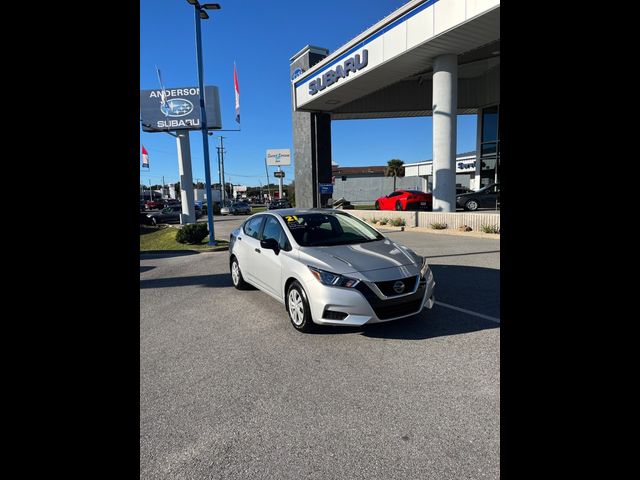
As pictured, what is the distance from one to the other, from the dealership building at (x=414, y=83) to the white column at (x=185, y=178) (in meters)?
9.14

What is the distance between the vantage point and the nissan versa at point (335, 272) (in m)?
4.16

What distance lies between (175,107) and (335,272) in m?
31.9

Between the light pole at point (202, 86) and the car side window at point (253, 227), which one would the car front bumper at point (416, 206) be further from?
the car side window at point (253, 227)

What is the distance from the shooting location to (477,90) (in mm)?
24672

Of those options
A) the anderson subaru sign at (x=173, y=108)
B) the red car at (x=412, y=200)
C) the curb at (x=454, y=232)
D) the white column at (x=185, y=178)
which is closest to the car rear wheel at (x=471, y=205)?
the red car at (x=412, y=200)

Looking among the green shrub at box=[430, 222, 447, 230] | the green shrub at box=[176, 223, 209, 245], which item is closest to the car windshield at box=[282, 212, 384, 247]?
the green shrub at box=[176, 223, 209, 245]

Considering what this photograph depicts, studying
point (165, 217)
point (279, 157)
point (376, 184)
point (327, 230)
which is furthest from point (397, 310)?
point (279, 157)

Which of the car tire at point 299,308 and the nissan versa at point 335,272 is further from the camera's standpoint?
the car tire at point 299,308

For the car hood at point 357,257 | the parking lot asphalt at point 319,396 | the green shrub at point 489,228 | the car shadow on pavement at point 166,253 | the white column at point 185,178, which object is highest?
the white column at point 185,178

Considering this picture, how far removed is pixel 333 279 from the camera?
167 inches
